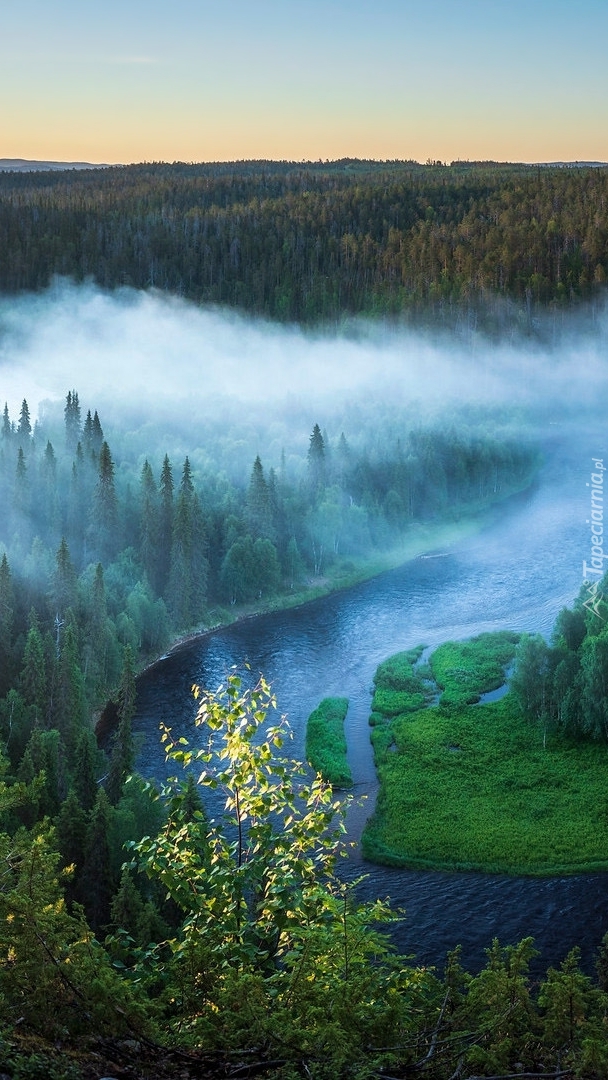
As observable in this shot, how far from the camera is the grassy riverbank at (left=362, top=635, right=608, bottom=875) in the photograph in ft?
195

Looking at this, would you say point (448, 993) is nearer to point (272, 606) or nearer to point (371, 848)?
point (371, 848)

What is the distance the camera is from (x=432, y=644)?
95.8m

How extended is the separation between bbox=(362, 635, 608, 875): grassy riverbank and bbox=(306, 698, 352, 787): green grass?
7.94 ft

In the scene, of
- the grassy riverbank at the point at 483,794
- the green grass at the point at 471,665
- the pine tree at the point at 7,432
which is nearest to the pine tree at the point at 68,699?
the grassy riverbank at the point at 483,794

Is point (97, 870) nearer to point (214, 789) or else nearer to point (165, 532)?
point (214, 789)

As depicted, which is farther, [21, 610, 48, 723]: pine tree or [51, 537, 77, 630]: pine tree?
[51, 537, 77, 630]: pine tree

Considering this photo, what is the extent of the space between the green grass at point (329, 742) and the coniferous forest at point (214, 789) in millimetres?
2995

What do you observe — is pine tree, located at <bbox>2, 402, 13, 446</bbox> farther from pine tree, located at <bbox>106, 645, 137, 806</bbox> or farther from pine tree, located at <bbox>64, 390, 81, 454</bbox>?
pine tree, located at <bbox>106, 645, 137, 806</bbox>

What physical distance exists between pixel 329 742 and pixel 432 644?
75.1 ft

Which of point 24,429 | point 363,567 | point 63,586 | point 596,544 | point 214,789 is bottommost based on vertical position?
point 363,567

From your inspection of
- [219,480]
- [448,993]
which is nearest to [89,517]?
[219,480]

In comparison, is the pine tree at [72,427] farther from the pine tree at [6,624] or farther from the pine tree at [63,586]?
the pine tree at [6,624]

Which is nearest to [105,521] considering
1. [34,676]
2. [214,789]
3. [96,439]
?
[96,439]

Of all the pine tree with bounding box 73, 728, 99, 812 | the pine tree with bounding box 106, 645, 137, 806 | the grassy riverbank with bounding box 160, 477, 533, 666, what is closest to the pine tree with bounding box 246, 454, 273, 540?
the grassy riverbank with bounding box 160, 477, 533, 666
